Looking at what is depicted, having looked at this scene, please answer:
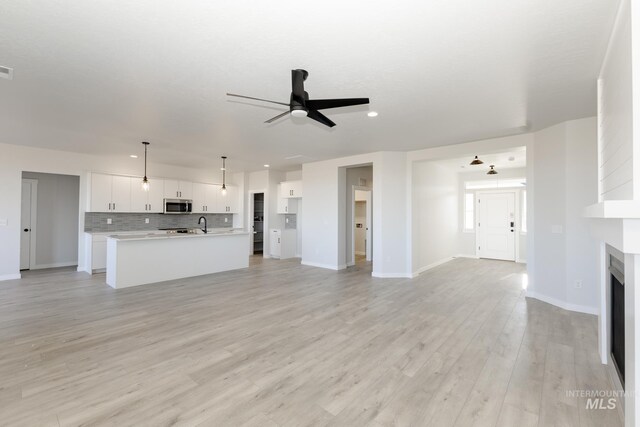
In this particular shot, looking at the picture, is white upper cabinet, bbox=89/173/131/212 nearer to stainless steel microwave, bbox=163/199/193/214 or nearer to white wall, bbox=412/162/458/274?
stainless steel microwave, bbox=163/199/193/214

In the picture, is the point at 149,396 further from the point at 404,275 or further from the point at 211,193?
the point at 211,193

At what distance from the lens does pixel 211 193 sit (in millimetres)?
8469

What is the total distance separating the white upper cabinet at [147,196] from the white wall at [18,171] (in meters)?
0.56

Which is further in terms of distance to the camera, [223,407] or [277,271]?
[277,271]

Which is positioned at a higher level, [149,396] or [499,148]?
[499,148]

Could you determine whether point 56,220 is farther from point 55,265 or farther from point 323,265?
point 323,265

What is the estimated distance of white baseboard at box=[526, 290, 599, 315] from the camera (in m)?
3.88

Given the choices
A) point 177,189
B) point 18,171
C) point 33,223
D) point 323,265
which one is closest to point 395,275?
point 323,265

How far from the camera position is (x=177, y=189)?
771 cm

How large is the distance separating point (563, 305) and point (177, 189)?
8279mm

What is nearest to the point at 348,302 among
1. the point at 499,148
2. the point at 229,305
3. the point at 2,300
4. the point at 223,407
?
the point at 229,305

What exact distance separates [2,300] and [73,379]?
338 centimetres

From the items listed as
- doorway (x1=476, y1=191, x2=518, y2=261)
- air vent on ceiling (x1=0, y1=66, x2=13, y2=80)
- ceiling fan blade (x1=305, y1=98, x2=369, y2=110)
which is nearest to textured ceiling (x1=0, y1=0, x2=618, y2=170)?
air vent on ceiling (x1=0, y1=66, x2=13, y2=80)

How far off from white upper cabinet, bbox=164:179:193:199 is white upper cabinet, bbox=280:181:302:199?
99.3 inches
